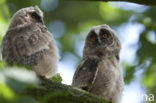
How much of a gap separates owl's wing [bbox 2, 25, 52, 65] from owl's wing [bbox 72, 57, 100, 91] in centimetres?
70

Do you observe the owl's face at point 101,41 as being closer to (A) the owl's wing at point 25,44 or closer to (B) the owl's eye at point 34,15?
(B) the owl's eye at point 34,15

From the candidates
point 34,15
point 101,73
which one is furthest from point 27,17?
point 101,73

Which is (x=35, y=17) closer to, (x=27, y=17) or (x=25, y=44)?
(x=27, y=17)

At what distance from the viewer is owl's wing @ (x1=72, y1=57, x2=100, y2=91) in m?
4.39

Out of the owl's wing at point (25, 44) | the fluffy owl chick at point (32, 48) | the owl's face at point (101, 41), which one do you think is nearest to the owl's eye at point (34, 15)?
the fluffy owl chick at point (32, 48)

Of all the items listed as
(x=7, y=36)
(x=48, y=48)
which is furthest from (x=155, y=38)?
(x=7, y=36)

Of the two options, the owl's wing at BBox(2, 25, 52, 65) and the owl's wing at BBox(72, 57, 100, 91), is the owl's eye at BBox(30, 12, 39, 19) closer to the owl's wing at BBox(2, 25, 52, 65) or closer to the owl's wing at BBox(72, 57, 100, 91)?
the owl's wing at BBox(2, 25, 52, 65)

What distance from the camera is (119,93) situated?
4.62 metres

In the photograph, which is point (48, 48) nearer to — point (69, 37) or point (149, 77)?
point (149, 77)

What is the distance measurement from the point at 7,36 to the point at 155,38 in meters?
2.48

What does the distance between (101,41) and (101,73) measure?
0.89 metres

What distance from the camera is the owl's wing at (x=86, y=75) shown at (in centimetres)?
439

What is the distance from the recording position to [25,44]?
3891 mm

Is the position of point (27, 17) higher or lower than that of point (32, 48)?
higher
